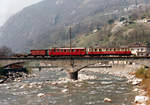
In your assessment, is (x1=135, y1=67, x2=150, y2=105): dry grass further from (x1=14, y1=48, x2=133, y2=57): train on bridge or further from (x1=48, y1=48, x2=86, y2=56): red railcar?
(x1=48, y1=48, x2=86, y2=56): red railcar

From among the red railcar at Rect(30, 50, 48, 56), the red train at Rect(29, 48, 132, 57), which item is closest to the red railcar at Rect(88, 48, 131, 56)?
the red train at Rect(29, 48, 132, 57)

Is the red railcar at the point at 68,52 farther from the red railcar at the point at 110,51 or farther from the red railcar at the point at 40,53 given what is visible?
the red railcar at the point at 110,51

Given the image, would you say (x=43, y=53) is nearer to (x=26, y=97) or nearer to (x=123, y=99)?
(x=26, y=97)

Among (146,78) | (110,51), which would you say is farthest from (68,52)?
(146,78)

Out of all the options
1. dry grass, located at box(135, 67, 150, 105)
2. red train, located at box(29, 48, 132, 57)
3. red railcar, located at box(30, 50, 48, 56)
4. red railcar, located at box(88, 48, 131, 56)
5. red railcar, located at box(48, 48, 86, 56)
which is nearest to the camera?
dry grass, located at box(135, 67, 150, 105)

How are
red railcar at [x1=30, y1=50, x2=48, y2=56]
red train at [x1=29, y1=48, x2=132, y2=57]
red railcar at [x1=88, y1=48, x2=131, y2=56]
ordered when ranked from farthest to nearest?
red railcar at [x1=30, y1=50, x2=48, y2=56] → red train at [x1=29, y1=48, x2=132, y2=57] → red railcar at [x1=88, y1=48, x2=131, y2=56]

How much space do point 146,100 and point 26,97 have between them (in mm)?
20202

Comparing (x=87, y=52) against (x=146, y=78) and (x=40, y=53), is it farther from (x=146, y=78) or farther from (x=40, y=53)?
(x=146, y=78)

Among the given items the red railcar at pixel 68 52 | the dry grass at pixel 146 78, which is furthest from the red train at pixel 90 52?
the dry grass at pixel 146 78

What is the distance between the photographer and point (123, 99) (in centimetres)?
3959

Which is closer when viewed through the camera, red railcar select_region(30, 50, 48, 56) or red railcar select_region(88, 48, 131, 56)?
red railcar select_region(88, 48, 131, 56)

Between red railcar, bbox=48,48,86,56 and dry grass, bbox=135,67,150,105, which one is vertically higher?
red railcar, bbox=48,48,86,56

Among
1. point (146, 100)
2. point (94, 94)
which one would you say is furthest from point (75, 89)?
point (146, 100)

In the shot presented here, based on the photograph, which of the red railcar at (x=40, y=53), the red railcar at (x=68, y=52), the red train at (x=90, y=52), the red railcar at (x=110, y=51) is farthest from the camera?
the red railcar at (x=40, y=53)
